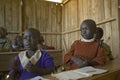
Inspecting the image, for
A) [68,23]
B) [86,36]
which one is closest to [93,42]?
[86,36]

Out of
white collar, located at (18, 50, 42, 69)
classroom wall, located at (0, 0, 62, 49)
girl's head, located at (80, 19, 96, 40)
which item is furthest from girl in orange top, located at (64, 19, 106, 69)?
classroom wall, located at (0, 0, 62, 49)

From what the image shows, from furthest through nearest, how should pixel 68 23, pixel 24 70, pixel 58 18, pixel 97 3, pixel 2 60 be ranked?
pixel 58 18 → pixel 68 23 → pixel 97 3 → pixel 2 60 → pixel 24 70

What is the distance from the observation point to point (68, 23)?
7234 mm

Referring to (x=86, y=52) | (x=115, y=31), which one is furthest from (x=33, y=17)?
(x=86, y=52)

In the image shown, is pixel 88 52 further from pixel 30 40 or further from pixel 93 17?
pixel 93 17

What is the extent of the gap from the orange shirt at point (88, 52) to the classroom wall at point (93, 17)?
226 cm

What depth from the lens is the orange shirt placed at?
1.78 meters

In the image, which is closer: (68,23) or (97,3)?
(97,3)

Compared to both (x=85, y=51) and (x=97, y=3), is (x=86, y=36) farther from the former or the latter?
(x=97, y=3)

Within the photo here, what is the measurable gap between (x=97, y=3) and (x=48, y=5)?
10.1 ft

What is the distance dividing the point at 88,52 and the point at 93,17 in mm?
3504

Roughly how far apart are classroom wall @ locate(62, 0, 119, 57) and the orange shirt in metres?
2.26

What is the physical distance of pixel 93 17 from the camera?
519cm

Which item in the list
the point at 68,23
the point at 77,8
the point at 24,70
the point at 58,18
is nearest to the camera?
the point at 24,70
